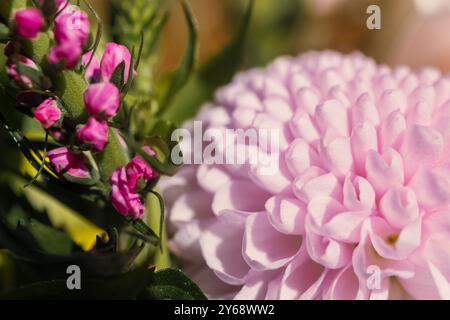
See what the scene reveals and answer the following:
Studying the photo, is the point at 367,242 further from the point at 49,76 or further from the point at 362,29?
the point at 362,29

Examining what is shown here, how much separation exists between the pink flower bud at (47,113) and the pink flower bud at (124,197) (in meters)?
0.03

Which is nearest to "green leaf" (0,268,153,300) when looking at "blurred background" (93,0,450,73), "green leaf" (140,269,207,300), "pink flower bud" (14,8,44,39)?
"green leaf" (140,269,207,300)

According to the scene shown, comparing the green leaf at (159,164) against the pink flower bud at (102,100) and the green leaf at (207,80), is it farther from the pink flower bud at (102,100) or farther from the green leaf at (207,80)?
the green leaf at (207,80)

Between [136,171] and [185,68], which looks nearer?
[136,171]

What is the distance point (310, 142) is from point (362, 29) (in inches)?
15.7

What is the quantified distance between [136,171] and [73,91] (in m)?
0.04

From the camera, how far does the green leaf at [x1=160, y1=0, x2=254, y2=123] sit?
43cm

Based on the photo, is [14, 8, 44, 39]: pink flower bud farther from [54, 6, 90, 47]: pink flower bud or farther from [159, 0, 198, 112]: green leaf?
[159, 0, 198, 112]: green leaf

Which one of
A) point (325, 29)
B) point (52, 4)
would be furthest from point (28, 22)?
point (325, 29)

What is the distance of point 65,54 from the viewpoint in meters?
0.23

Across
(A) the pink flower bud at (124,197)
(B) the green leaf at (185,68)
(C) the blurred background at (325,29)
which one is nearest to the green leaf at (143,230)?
(A) the pink flower bud at (124,197)

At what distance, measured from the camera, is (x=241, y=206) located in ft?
1.01

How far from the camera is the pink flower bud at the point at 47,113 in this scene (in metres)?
0.24

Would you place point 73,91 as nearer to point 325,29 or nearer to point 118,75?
point 118,75
